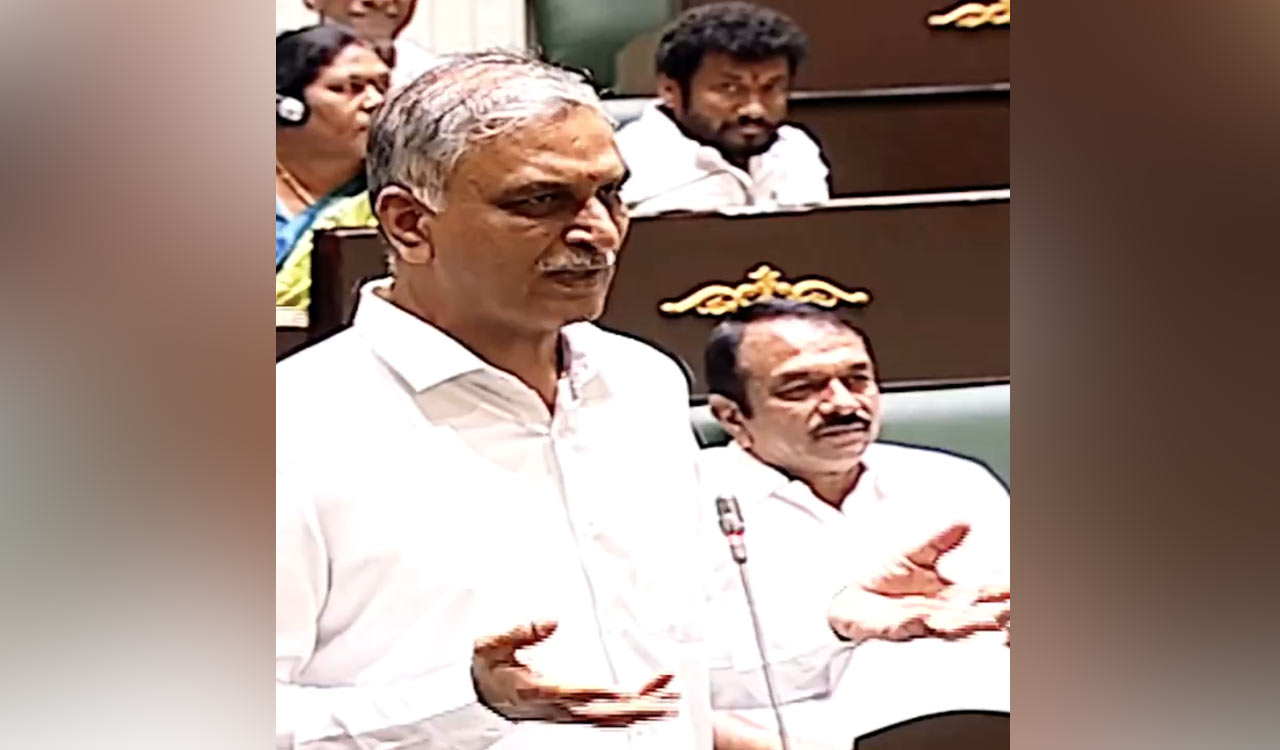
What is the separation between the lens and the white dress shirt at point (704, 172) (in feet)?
3.48

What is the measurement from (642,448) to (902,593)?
9.1 inches

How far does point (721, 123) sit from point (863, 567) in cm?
35

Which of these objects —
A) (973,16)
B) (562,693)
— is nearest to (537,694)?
(562,693)

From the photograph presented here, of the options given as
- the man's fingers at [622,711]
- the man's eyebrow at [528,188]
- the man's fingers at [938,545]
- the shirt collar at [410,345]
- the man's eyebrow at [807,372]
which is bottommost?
the man's fingers at [622,711]

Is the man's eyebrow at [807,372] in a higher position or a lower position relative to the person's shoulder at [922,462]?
higher

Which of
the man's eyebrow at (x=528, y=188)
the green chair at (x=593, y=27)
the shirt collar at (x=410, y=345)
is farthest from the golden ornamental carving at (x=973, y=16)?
the shirt collar at (x=410, y=345)

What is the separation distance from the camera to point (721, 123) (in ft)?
3.53

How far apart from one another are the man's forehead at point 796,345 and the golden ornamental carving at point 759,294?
0.06 feet

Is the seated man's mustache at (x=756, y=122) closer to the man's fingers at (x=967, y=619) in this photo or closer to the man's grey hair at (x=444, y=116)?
the man's grey hair at (x=444, y=116)

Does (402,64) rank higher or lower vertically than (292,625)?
higher
